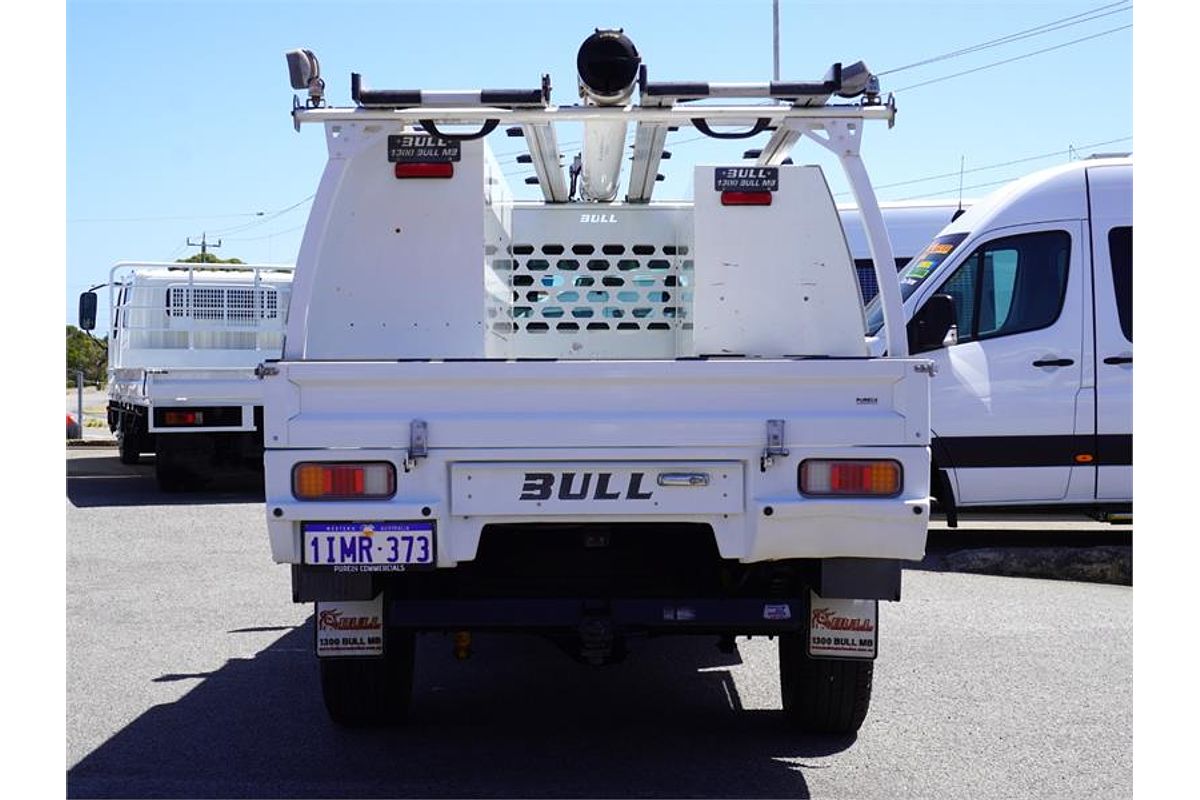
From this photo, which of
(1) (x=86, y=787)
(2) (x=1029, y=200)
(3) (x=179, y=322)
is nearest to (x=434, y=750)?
(1) (x=86, y=787)

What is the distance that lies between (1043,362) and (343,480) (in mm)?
6565

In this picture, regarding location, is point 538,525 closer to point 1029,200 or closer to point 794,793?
point 794,793

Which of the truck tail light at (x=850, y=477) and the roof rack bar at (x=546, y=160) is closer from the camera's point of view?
the truck tail light at (x=850, y=477)

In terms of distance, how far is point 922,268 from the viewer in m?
10.4

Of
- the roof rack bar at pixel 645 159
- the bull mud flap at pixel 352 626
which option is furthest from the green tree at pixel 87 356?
the bull mud flap at pixel 352 626

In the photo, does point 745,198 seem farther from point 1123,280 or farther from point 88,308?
point 88,308

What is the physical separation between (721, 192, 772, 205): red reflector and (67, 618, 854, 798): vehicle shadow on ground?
7.26 feet

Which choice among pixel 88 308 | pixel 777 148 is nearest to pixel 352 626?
pixel 777 148

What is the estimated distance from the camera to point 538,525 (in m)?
5.07

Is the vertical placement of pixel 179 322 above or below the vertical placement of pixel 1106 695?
above

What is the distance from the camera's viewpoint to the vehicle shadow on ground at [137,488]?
15.0m

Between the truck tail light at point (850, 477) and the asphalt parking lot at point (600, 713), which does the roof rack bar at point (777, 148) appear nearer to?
the truck tail light at point (850, 477)

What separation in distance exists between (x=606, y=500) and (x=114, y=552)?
24.5 feet

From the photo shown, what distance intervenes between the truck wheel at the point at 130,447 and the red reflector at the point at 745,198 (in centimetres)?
1331
